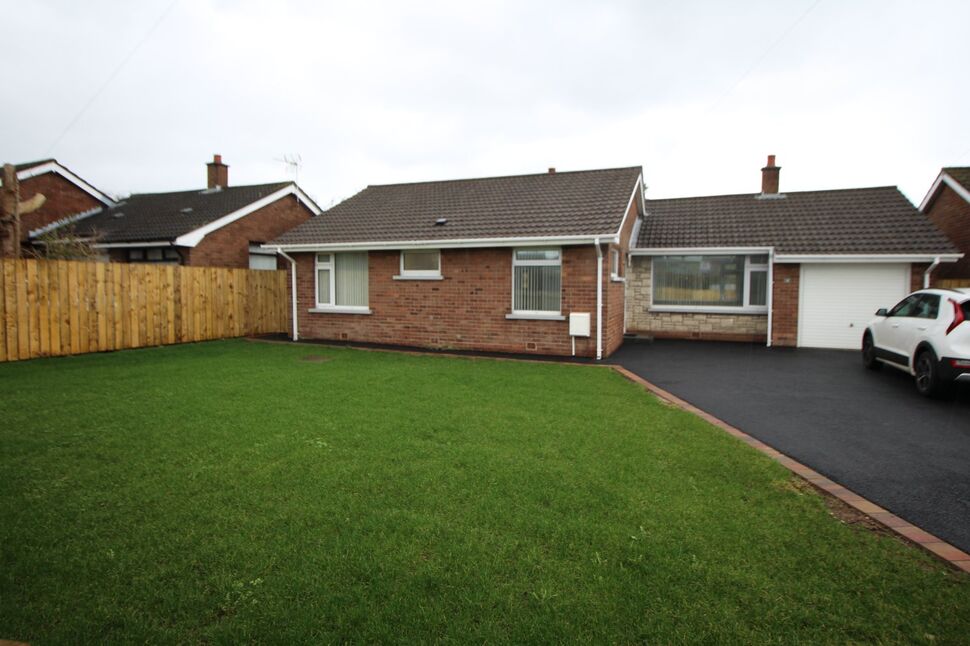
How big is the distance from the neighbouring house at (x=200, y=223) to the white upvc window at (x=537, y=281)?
1131 centimetres

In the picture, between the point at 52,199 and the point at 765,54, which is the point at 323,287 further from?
the point at 52,199

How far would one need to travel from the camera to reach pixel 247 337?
615 inches

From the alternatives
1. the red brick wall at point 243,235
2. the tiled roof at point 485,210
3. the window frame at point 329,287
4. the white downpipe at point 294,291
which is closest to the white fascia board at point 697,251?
the tiled roof at point 485,210

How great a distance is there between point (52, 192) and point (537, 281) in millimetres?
20763

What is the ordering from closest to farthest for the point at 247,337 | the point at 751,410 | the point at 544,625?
the point at 544,625
the point at 751,410
the point at 247,337

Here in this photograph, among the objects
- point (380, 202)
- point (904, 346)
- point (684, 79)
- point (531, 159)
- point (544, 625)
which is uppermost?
point (531, 159)

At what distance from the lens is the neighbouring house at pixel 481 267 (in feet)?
39.5

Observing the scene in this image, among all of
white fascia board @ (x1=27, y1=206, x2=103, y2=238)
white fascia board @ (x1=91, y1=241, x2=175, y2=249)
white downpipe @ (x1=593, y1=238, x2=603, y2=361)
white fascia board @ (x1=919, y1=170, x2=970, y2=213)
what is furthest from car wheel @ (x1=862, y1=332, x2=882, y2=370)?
white fascia board @ (x1=27, y1=206, x2=103, y2=238)

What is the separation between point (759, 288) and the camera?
15.0 m

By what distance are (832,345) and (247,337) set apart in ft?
53.5

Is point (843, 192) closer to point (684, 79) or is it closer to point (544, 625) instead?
point (684, 79)

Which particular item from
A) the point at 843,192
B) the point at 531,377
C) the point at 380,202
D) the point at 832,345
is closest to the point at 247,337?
the point at 380,202

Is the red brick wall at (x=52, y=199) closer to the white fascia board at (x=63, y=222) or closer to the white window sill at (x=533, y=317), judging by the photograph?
the white fascia board at (x=63, y=222)

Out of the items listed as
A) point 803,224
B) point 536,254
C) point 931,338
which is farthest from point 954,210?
point 536,254
